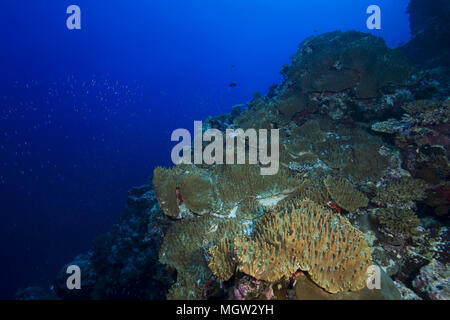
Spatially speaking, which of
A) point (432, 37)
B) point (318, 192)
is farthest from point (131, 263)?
point (432, 37)

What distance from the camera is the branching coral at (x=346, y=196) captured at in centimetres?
466

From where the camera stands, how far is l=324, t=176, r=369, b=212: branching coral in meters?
4.66

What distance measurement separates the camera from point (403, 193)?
4812 mm

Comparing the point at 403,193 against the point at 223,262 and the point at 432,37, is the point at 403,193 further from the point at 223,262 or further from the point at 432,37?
the point at 432,37

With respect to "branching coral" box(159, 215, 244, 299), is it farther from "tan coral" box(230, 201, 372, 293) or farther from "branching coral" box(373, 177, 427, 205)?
"branching coral" box(373, 177, 427, 205)

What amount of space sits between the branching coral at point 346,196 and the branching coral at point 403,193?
0.47 m

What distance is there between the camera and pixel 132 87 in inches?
5979

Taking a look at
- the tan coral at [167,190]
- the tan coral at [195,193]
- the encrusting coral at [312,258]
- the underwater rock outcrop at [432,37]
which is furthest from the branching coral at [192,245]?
the underwater rock outcrop at [432,37]

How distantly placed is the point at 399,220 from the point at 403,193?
98 cm

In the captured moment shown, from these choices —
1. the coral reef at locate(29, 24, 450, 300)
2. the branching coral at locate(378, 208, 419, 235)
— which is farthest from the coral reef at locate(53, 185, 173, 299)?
the branching coral at locate(378, 208, 419, 235)

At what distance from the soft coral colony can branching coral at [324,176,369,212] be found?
2cm

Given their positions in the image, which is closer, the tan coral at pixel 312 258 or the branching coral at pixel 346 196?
the tan coral at pixel 312 258

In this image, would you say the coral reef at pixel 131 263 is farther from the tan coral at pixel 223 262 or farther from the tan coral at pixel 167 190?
the tan coral at pixel 223 262
